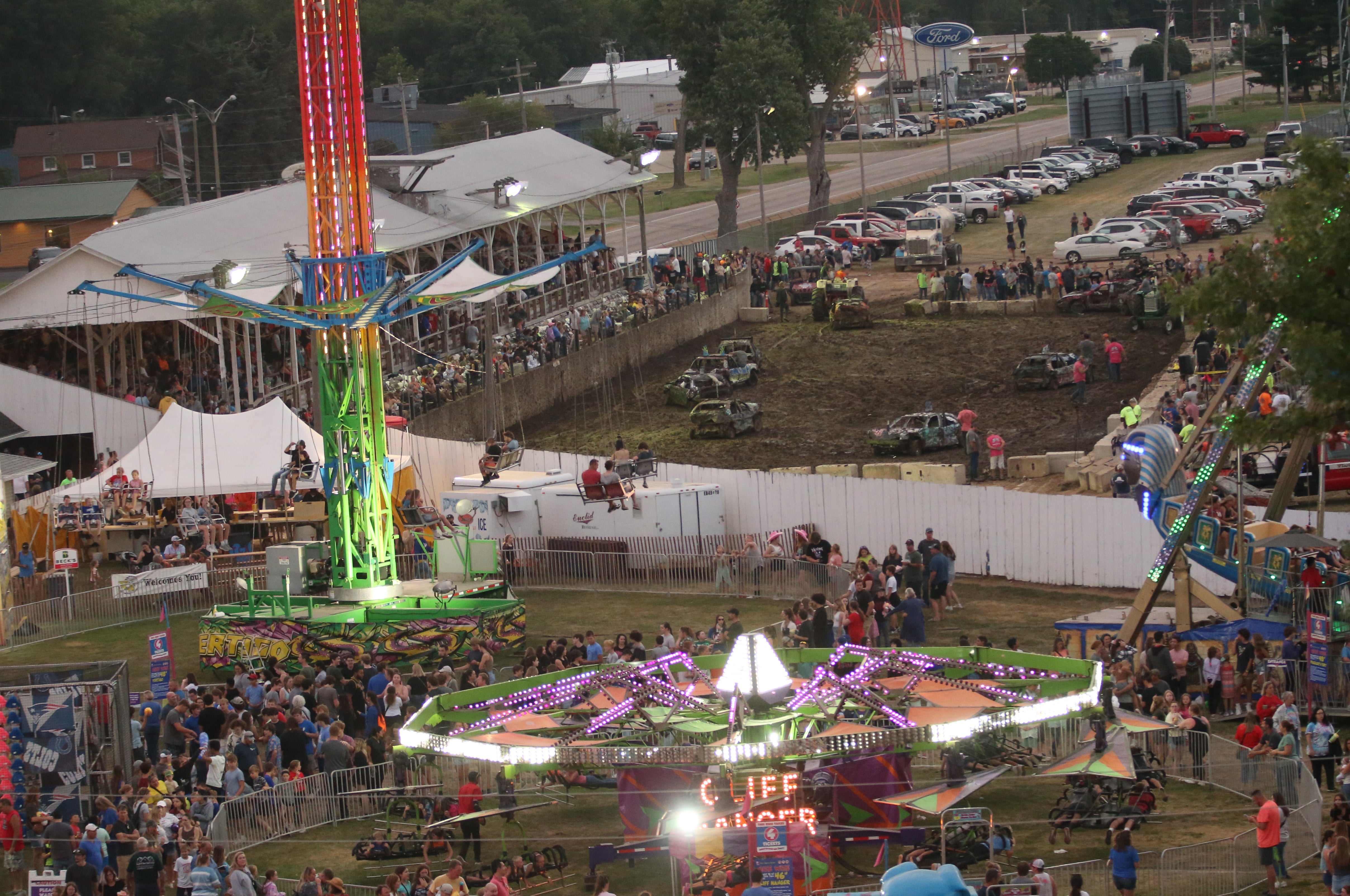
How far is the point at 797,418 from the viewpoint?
49594 millimetres

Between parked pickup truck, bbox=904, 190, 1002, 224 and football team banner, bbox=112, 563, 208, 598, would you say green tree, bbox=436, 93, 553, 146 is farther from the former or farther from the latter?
football team banner, bbox=112, 563, 208, 598

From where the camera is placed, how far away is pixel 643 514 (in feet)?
124

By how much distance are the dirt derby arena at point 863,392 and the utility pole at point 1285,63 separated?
3640 centimetres

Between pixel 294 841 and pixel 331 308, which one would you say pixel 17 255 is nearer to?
pixel 331 308

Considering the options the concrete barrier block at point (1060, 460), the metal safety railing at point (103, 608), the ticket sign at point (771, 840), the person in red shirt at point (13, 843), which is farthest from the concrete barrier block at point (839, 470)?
the ticket sign at point (771, 840)

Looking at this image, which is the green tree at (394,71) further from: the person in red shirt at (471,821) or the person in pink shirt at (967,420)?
the person in red shirt at (471,821)

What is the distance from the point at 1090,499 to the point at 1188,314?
10.9 metres

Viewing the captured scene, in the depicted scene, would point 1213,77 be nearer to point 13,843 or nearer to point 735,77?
point 735,77

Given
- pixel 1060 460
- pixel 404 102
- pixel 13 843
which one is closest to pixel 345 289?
pixel 13 843

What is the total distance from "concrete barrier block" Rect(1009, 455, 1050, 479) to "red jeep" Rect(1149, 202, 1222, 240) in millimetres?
26762

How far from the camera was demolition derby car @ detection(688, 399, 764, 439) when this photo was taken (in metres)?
47.8

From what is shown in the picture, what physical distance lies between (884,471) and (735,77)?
1443 inches

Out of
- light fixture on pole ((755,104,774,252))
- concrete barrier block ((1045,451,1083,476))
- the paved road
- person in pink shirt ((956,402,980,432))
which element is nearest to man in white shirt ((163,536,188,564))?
person in pink shirt ((956,402,980,432))

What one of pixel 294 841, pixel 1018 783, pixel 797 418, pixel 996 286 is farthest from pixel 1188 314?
pixel 996 286
